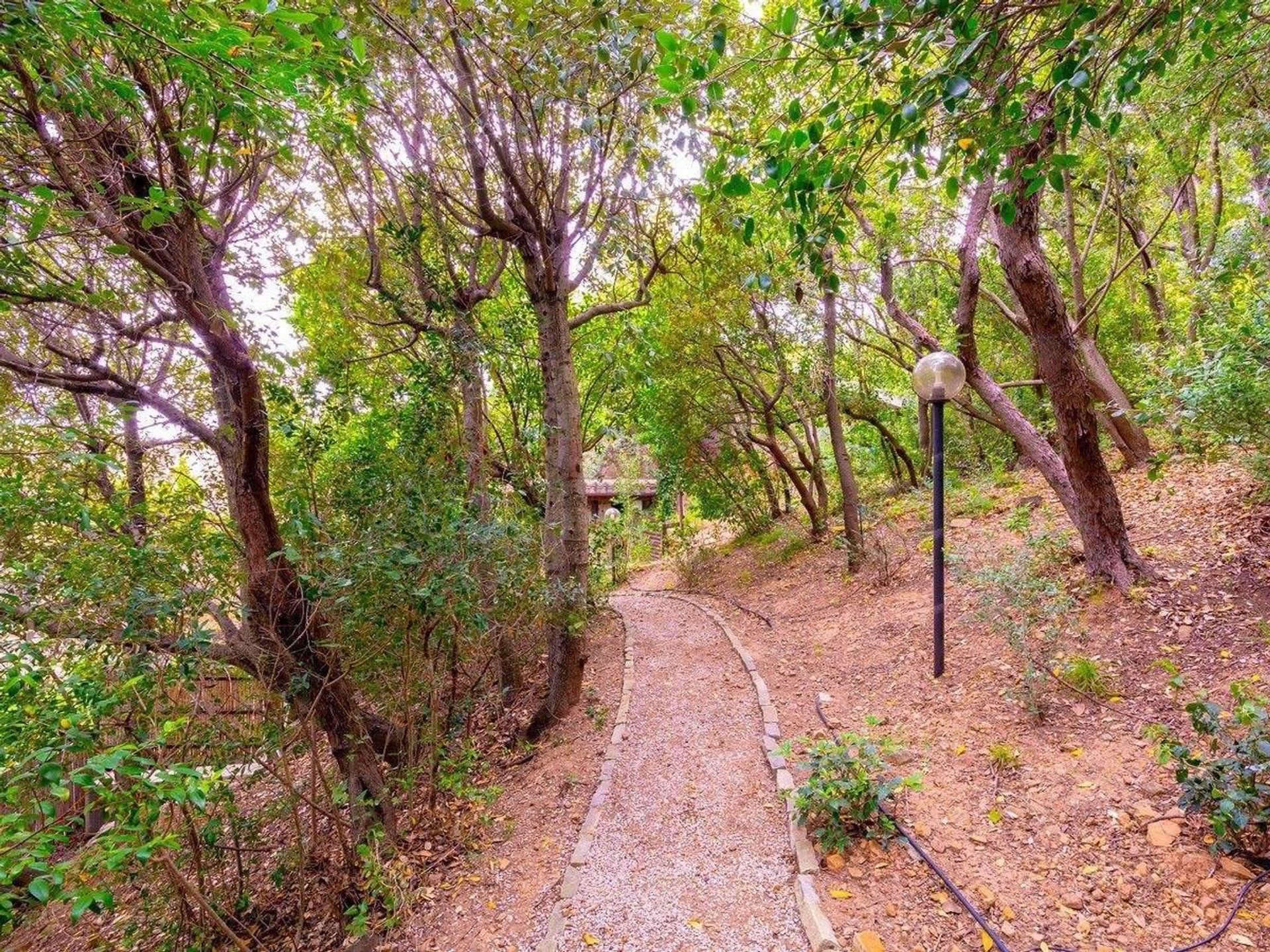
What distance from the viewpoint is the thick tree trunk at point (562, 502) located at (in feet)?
16.5

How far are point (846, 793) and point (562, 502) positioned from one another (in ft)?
10.9

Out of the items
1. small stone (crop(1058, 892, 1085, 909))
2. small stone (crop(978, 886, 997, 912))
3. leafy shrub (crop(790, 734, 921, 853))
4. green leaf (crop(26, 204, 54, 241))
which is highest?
green leaf (crop(26, 204, 54, 241))

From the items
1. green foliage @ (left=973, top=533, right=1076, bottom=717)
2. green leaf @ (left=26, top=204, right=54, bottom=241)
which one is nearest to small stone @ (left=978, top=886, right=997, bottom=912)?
green foliage @ (left=973, top=533, right=1076, bottom=717)

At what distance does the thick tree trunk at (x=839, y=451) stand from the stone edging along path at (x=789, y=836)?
2962 mm

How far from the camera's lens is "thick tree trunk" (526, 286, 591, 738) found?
199 inches

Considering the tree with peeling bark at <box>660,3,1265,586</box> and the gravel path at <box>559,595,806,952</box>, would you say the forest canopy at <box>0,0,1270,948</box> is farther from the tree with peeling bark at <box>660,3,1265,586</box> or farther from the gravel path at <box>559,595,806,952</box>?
the gravel path at <box>559,595,806,952</box>

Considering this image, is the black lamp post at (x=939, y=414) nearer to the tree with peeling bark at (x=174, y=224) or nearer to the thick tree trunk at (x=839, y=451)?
the thick tree trunk at (x=839, y=451)

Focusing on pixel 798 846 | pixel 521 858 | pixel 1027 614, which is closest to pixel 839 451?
pixel 1027 614

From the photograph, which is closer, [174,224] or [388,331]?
[174,224]

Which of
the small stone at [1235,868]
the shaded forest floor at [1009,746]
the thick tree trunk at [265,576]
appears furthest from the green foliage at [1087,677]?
the thick tree trunk at [265,576]

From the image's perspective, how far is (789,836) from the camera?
3020 millimetres

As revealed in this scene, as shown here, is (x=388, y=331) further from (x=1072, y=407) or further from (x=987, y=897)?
(x=987, y=897)

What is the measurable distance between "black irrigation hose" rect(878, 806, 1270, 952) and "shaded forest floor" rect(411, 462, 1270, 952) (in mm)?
27

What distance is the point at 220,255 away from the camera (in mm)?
3396
